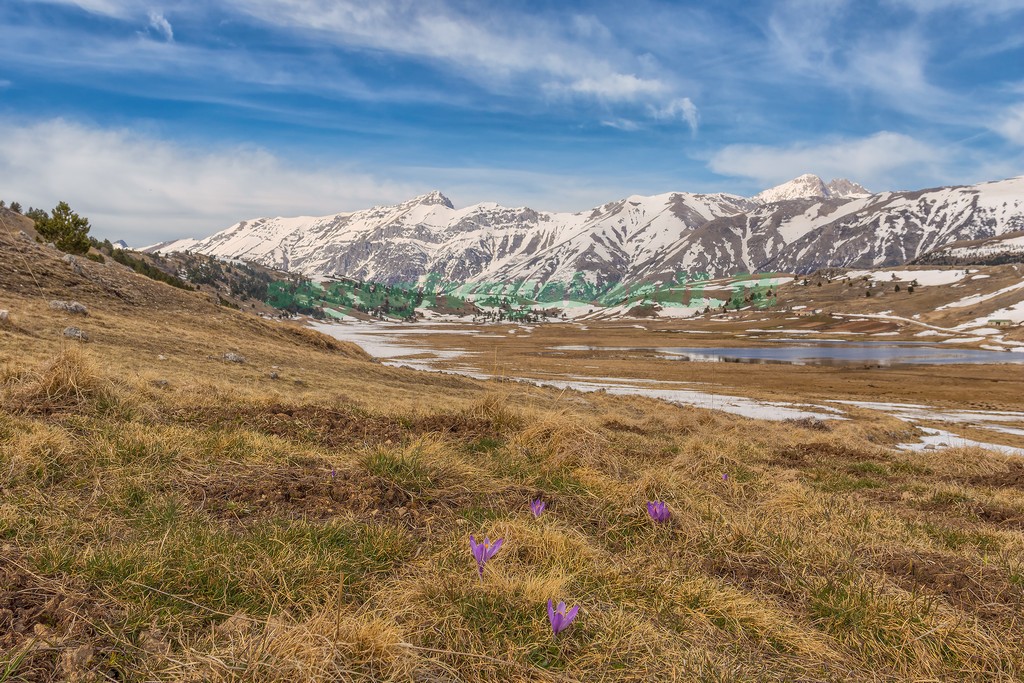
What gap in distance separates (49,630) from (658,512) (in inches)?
178

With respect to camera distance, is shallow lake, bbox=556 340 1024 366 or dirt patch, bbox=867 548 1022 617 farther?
shallow lake, bbox=556 340 1024 366

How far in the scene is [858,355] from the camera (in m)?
85.1

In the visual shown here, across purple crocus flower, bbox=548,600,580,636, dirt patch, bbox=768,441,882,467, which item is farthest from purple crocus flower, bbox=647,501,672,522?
dirt patch, bbox=768,441,882,467

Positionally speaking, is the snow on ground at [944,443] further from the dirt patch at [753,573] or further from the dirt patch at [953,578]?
the dirt patch at [753,573]

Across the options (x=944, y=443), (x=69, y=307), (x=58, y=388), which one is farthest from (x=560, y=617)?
(x=69, y=307)

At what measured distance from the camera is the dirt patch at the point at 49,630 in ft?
7.94

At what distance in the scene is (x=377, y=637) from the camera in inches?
107

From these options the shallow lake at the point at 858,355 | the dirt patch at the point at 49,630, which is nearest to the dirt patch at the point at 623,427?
the dirt patch at the point at 49,630

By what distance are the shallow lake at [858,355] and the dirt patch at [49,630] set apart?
3115 inches

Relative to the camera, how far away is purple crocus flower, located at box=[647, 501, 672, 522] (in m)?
5.11

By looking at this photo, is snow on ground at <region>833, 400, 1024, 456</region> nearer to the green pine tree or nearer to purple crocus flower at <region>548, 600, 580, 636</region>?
purple crocus flower at <region>548, 600, 580, 636</region>

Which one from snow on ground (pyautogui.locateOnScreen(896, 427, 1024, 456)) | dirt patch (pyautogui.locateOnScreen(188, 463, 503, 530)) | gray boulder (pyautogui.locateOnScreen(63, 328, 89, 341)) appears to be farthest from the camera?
snow on ground (pyautogui.locateOnScreen(896, 427, 1024, 456))

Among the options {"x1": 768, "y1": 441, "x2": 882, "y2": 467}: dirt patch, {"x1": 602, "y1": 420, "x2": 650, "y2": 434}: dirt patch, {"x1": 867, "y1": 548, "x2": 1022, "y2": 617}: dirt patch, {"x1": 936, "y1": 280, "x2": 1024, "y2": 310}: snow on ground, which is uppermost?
{"x1": 936, "y1": 280, "x2": 1024, "y2": 310}: snow on ground

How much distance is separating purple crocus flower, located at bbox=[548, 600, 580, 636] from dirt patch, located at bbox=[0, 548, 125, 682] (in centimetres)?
211
